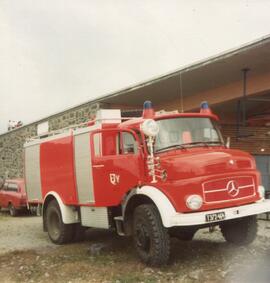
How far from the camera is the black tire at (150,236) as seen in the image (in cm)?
715

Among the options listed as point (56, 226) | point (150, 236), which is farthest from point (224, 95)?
point (150, 236)

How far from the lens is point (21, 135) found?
22.5 m

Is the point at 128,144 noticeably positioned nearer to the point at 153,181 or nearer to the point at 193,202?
the point at 153,181

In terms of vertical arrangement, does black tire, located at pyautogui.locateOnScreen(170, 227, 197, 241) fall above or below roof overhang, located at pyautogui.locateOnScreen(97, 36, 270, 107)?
below

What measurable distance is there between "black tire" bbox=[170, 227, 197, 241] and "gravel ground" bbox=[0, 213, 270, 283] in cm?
20

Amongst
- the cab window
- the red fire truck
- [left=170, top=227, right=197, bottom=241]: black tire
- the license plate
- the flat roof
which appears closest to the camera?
the license plate

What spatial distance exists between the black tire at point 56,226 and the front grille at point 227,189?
3784 mm

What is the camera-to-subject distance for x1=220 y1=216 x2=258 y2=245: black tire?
8461 mm

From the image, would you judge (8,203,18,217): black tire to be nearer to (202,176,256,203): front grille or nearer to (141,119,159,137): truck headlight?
(141,119,159,137): truck headlight

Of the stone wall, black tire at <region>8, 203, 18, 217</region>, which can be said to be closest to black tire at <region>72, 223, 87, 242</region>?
the stone wall

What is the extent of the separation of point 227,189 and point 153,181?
112 cm

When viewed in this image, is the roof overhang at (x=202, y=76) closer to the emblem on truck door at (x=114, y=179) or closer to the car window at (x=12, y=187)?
the emblem on truck door at (x=114, y=179)

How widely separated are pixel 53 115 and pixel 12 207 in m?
3.83

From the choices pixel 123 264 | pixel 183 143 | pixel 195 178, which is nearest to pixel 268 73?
pixel 183 143
